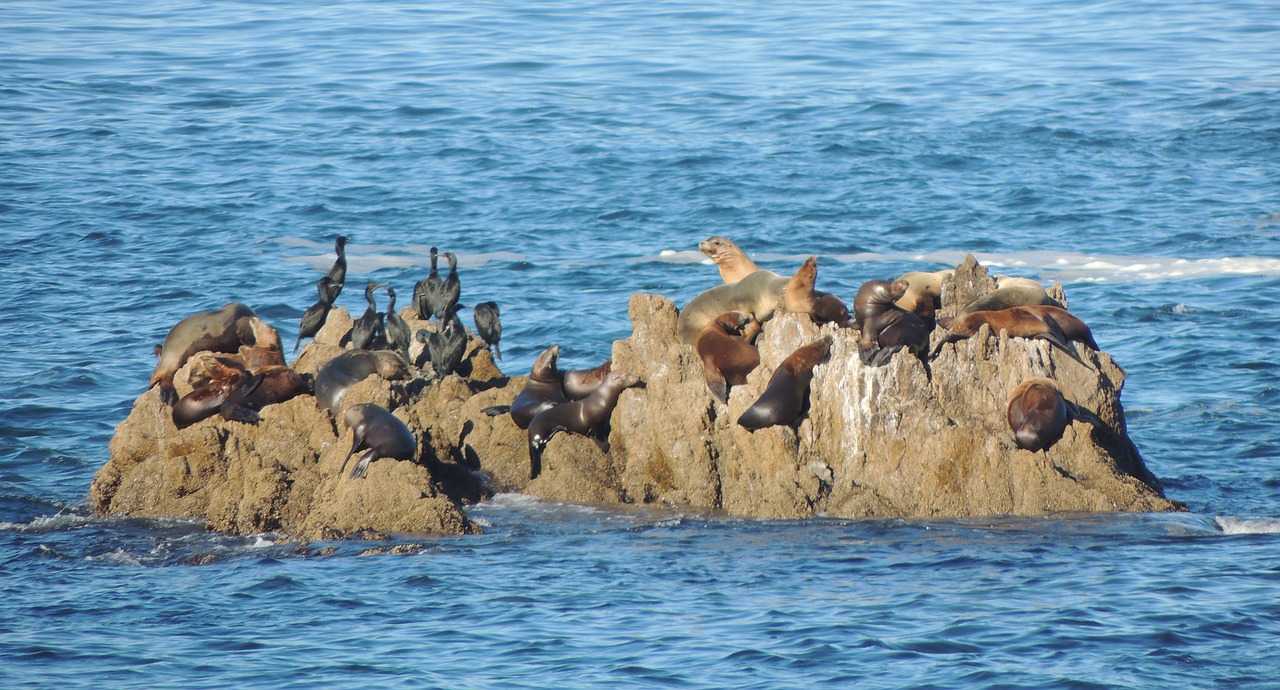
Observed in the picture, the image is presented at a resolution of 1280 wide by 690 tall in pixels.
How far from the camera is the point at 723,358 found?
42.4 ft

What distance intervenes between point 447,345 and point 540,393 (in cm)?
102

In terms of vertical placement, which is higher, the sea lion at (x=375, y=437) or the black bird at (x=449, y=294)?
the black bird at (x=449, y=294)

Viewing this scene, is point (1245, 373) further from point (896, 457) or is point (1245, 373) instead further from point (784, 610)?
point (784, 610)

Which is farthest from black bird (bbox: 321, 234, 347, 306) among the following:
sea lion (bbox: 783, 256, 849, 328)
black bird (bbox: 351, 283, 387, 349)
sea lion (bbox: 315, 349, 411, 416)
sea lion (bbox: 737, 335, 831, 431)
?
sea lion (bbox: 737, 335, 831, 431)

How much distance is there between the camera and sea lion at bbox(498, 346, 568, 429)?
Answer: 13336 mm

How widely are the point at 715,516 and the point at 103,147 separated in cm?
2305

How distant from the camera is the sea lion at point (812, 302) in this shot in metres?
13.2

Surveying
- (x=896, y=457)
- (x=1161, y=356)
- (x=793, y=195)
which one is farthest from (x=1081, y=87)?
(x=896, y=457)

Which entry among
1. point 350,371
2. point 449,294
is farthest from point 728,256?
point 350,371

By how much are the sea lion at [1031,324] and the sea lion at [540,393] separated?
131 inches

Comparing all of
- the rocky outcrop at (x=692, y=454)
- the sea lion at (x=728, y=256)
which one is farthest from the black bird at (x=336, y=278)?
the sea lion at (x=728, y=256)

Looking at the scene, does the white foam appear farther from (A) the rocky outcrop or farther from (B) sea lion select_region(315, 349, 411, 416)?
(B) sea lion select_region(315, 349, 411, 416)

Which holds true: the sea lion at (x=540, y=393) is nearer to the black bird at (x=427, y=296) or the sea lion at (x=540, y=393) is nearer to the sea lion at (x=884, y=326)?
the black bird at (x=427, y=296)

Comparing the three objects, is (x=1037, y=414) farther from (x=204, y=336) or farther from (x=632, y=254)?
(x=632, y=254)
